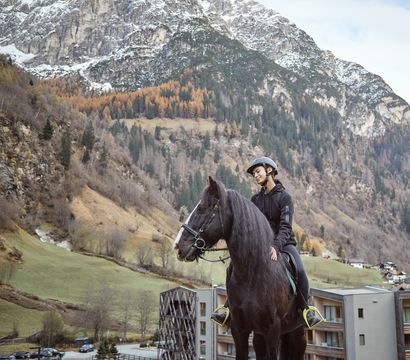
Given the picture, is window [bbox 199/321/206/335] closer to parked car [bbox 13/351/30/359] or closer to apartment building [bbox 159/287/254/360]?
apartment building [bbox 159/287/254/360]

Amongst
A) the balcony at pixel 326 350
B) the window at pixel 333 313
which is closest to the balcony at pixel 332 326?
the window at pixel 333 313

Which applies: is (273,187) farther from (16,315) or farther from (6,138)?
(6,138)

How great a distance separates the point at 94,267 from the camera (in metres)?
85.5

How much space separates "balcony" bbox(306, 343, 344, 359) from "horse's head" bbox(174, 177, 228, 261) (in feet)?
117

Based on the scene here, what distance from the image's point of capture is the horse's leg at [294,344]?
22.5 feet

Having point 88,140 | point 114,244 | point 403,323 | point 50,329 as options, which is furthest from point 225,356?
point 88,140

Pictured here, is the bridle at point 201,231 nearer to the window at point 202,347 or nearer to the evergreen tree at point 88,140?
the window at point 202,347

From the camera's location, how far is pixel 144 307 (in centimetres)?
7075

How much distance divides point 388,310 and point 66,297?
1996 inches

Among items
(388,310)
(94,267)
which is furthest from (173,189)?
A: (388,310)

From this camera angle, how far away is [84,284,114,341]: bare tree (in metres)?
67.6

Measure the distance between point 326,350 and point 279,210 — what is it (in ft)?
118

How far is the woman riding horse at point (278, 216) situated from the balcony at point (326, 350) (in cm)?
3450

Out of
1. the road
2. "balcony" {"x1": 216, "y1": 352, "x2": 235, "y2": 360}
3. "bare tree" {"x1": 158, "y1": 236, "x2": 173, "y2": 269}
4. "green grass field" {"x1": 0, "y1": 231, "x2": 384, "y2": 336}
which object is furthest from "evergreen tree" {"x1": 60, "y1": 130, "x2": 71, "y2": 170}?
"balcony" {"x1": 216, "y1": 352, "x2": 235, "y2": 360}
